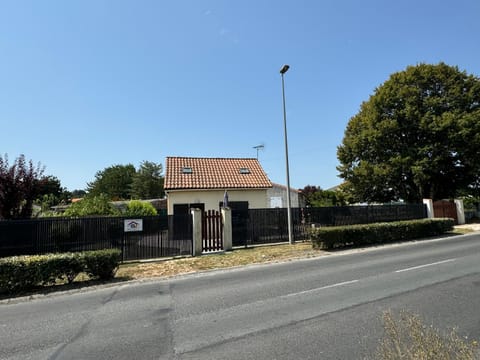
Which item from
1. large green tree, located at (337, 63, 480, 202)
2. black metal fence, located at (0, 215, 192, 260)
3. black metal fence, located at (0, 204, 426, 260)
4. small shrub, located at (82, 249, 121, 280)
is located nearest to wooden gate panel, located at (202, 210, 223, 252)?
black metal fence, located at (0, 204, 426, 260)

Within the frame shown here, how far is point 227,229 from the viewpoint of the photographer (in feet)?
44.3

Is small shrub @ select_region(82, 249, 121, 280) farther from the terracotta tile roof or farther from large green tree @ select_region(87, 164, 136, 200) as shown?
large green tree @ select_region(87, 164, 136, 200)

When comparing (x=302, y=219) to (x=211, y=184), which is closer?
(x=302, y=219)

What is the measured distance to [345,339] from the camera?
379 cm

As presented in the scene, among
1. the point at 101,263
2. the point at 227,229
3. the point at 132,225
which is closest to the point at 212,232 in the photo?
the point at 227,229

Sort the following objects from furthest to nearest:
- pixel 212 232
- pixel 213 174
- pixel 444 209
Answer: pixel 444 209
pixel 213 174
pixel 212 232

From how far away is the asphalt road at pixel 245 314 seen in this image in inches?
148

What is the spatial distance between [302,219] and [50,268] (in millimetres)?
12182

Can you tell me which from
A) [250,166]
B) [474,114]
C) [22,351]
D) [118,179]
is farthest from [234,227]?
[118,179]

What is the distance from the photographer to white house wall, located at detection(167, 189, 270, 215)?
18.1 metres

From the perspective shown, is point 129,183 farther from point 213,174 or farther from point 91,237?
point 91,237

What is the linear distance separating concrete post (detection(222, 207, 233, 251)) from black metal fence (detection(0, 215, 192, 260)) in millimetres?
1847

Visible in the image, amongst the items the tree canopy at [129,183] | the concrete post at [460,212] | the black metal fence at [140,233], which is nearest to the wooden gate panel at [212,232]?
the black metal fence at [140,233]

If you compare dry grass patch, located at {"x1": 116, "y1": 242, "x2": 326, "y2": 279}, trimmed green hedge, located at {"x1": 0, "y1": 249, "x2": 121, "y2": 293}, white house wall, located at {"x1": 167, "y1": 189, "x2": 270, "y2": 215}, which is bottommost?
dry grass patch, located at {"x1": 116, "y1": 242, "x2": 326, "y2": 279}
